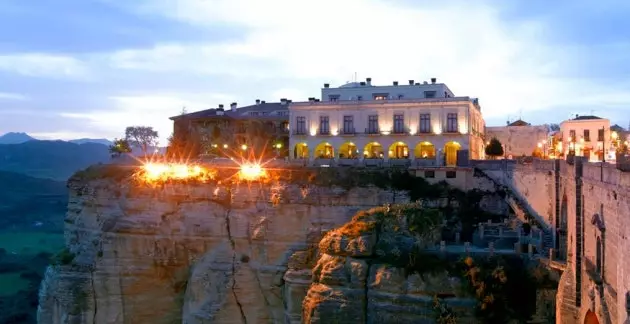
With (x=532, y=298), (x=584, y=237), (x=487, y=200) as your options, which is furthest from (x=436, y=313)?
(x=487, y=200)

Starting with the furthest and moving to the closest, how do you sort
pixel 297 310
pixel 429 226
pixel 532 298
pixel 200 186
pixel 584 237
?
pixel 200 186, pixel 297 310, pixel 429 226, pixel 532 298, pixel 584 237

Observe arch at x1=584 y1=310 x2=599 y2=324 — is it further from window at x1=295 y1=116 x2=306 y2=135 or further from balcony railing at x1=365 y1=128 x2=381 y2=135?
window at x1=295 y1=116 x2=306 y2=135

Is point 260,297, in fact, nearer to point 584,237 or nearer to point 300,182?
point 300,182

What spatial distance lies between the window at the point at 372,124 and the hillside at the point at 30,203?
303 feet

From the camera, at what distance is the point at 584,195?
68.9 feet

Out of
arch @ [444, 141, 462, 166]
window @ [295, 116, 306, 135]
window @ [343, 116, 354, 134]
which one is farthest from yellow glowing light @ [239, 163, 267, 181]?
arch @ [444, 141, 462, 166]

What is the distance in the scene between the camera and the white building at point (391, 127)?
4469 centimetres

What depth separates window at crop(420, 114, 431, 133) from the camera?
45.2 meters

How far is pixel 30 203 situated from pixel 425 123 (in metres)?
117

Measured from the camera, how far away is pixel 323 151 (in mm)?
48781

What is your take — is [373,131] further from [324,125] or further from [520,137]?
[520,137]

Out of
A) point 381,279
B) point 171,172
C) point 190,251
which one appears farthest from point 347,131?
point 381,279

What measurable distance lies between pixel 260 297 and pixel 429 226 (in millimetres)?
13611

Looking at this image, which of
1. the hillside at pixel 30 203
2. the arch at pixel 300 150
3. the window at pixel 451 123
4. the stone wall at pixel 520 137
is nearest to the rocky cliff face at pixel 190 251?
the window at pixel 451 123
